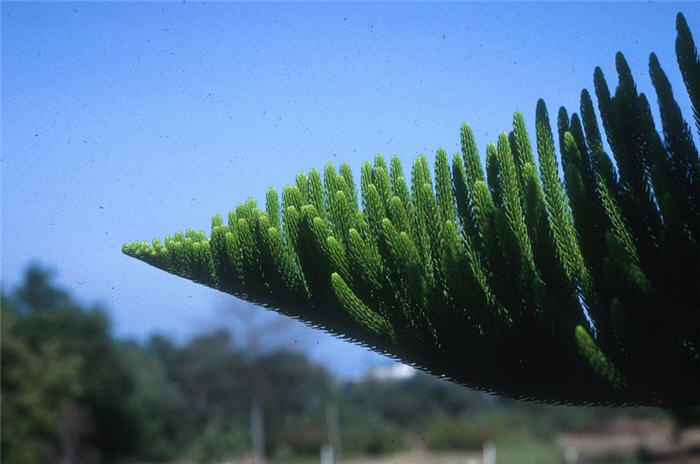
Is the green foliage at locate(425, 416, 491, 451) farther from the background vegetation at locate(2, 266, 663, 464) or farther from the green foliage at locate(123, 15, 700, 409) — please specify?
the green foliage at locate(123, 15, 700, 409)

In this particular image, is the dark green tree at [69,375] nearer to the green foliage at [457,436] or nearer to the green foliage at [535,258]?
the green foliage at [457,436]

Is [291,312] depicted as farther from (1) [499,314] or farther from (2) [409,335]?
(1) [499,314]

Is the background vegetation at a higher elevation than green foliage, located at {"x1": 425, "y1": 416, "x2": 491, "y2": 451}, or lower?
higher

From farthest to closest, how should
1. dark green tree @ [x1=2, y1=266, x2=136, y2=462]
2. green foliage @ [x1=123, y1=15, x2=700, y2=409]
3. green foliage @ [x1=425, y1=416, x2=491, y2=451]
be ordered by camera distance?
1. green foliage @ [x1=425, y1=416, x2=491, y2=451]
2. dark green tree @ [x1=2, y1=266, x2=136, y2=462]
3. green foliage @ [x1=123, y1=15, x2=700, y2=409]

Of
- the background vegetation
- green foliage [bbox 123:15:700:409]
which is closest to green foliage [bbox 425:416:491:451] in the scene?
the background vegetation

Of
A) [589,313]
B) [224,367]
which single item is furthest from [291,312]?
[224,367]

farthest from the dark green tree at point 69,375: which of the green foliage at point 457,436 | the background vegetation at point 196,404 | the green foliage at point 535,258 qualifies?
the green foliage at point 535,258

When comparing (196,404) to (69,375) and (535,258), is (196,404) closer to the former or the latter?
(69,375)

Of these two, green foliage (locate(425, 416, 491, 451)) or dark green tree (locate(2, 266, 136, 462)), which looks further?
green foliage (locate(425, 416, 491, 451))

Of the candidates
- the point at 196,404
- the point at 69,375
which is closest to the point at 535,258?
the point at 69,375
